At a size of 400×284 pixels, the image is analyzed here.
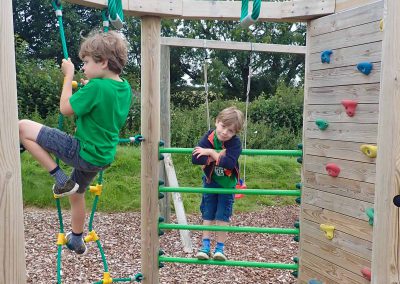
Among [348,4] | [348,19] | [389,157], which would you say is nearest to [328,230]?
[348,19]

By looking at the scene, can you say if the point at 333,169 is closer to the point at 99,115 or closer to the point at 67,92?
the point at 99,115

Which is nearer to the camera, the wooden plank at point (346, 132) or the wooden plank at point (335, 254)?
the wooden plank at point (346, 132)

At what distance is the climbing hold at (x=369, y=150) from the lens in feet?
9.18

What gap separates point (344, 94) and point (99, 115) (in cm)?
168

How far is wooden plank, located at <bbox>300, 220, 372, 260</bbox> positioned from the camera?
2.98 m

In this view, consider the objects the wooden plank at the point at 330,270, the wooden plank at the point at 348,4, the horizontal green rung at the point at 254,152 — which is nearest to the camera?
the wooden plank at the point at 348,4

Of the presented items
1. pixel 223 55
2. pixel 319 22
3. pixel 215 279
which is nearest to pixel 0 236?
pixel 319 22

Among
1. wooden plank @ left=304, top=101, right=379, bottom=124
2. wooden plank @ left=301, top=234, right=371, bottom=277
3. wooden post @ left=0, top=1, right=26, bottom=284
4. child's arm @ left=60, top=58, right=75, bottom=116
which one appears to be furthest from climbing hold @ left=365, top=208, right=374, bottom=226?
wooden post @ left=0, top=1, right=26, bottom=284

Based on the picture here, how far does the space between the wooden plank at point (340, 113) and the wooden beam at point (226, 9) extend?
663 millimetres

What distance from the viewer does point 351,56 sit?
3.06 meters

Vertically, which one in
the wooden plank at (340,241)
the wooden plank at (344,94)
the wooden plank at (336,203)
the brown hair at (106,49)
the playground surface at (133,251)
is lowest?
the playground surface at (133,251)

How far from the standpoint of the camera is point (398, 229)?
169cm

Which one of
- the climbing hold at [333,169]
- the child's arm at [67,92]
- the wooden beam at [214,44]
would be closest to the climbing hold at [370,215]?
the climbing hold at [333,169]

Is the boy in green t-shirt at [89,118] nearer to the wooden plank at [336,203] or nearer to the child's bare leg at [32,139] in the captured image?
the child's bare leg at [32,139]
